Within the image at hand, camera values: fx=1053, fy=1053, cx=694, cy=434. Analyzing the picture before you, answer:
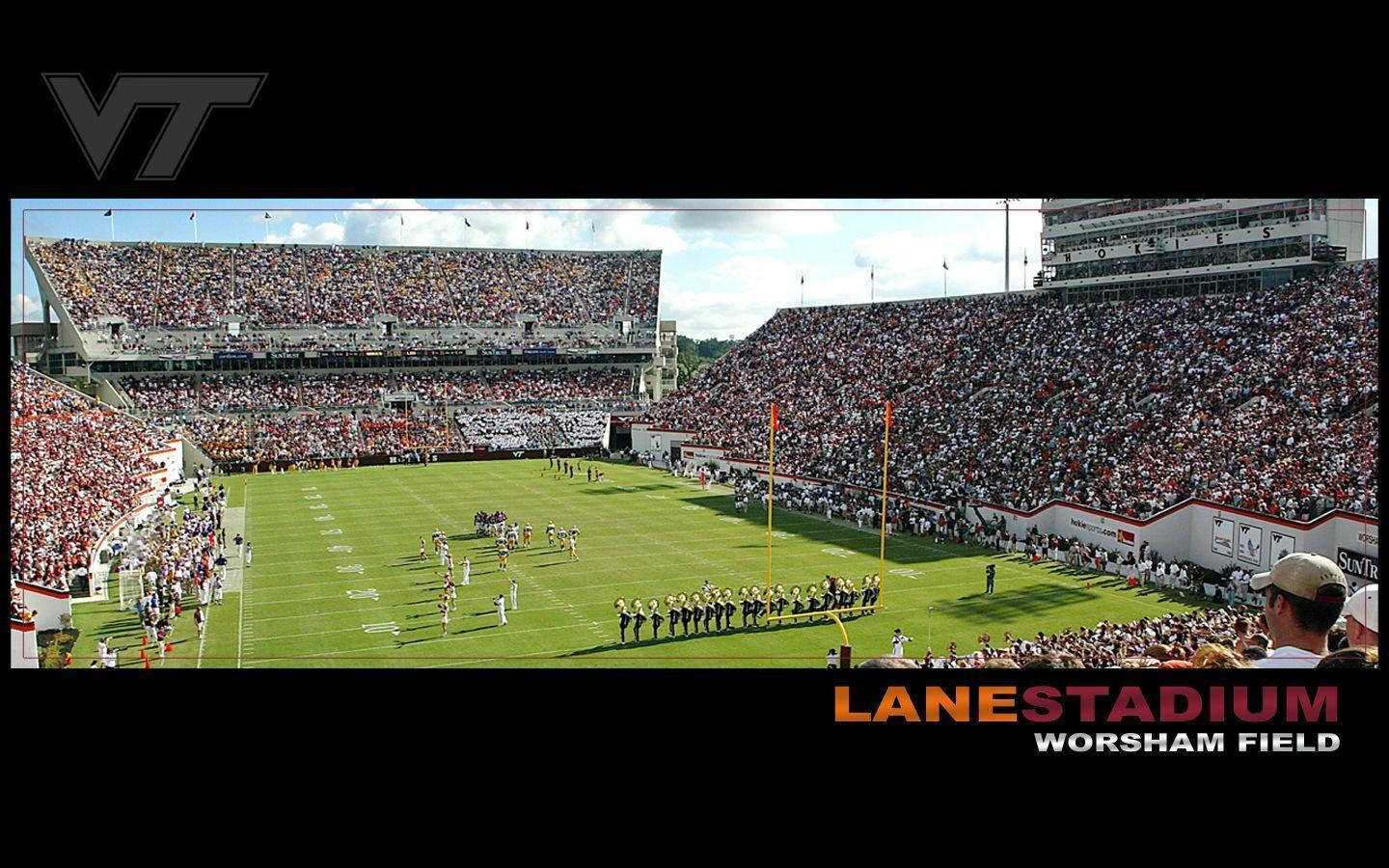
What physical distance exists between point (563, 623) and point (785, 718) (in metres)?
9.40

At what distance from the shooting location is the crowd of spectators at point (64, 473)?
14375mm

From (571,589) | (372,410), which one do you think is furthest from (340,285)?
(571,589)

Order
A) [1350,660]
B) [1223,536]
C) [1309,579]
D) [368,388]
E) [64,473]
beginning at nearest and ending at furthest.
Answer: [1309,579] < [1350,660] < [1223,536] < [64,473] < [368,388]

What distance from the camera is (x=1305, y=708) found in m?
4.50

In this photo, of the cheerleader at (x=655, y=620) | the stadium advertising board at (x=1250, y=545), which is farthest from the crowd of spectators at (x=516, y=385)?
the stadium advertising board at (x=1250, y=545)

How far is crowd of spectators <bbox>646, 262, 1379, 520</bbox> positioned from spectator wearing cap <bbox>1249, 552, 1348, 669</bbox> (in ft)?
35.1

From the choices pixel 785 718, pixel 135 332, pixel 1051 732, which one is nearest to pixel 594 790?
pixel 785 718

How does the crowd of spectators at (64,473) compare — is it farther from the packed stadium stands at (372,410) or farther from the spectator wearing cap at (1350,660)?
the spectator wearing cap at (1350,660)

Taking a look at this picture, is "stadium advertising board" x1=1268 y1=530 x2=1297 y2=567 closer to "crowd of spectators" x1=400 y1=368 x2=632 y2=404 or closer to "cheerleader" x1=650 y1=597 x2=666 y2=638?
"cheerleader" x1=650 y1=597 x2=666 y2=638

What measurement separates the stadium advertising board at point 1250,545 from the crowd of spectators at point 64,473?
15.3 metres

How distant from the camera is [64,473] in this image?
62.7 feet

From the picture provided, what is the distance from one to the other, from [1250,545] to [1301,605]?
11.8 meters

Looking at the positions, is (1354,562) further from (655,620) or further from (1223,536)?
(655,620)
